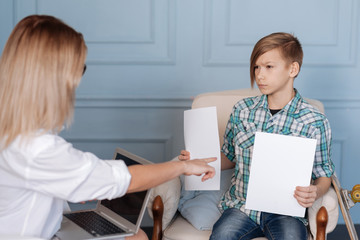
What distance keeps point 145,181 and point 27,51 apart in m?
0.47

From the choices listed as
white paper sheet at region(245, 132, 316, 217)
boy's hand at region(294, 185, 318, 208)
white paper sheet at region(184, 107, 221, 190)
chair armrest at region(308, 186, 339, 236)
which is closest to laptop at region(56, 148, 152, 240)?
white paper sheet at region(184, 107, 221, 190)

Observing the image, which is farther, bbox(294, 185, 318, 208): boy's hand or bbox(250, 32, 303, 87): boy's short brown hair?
bbox(250, 32, 303, 87): boy's short brown hair

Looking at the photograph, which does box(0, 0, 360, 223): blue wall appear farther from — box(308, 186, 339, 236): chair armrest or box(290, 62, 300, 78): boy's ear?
box(308, 186, 339, 236): chair armrest

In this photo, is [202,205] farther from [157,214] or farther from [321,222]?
[321,222]

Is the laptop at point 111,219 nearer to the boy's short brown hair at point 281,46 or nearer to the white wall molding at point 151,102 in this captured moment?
the boy's short brown hair at point 281,46

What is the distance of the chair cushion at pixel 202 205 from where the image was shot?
191 cm

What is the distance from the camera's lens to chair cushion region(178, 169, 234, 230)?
1908mm

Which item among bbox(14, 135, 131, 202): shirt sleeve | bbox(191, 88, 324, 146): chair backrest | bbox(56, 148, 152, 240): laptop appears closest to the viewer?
bbox(14, 135, 131, 202): shirt sleeve

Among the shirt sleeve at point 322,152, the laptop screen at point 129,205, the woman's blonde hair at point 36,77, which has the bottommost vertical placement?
the laptop screen at point 129,205

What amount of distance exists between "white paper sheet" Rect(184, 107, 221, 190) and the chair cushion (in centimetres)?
13

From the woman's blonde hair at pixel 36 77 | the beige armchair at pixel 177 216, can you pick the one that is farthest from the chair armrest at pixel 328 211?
the woman's blonde hair at pixel 36 77

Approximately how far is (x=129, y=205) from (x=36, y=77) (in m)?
0.71

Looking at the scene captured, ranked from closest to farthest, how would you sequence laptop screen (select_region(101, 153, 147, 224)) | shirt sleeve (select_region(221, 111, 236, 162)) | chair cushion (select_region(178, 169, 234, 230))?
laptop screen (select_region(101, 153, 147, 224)), chair cushion (select_region(178, 169, 234, 230)), shirt sleeve (select_region(221, 111, 236, 162))

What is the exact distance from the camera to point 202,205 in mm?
2010
